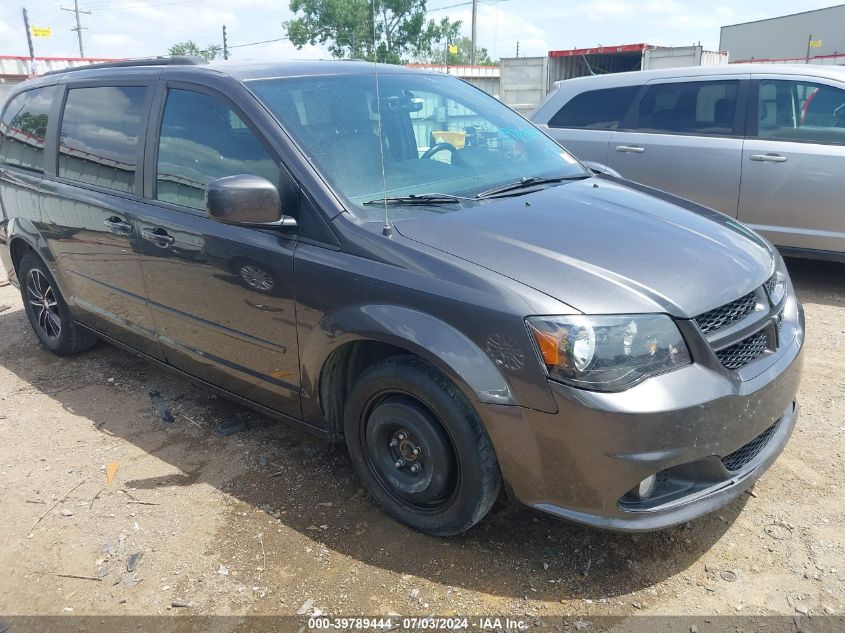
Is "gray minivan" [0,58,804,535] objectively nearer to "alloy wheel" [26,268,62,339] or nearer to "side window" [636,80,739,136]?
"alloy wheel" [26,268,62,339]

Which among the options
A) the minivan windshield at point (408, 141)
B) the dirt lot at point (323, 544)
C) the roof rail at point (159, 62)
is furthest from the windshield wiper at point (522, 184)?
the roof rail at point (159, 62)

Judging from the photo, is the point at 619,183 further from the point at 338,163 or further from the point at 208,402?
the point at 208,402

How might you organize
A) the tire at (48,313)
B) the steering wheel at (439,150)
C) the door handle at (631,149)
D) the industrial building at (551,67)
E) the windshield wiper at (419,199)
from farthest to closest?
1. the industrial building at (551,67)
2. the door handle at (631,149)
3. the tire at (48,313)
4. the steering wheel at (439,150)
5. the windshield wiper at (419,199)

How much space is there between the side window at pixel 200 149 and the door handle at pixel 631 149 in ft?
14.0

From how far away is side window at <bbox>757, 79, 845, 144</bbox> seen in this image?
5457 millimetres

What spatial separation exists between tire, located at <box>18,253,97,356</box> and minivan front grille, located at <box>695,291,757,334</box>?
157 inches

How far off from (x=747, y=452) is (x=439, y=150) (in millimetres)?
1916

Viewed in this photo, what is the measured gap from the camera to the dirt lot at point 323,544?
246cm

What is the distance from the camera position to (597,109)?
21.7 feet

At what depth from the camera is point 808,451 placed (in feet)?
10.8

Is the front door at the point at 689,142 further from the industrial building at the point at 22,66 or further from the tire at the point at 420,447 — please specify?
the industrial building at the point at 22,66

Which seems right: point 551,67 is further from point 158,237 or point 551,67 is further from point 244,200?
point 244,200

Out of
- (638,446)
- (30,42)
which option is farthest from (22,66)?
(638,446)

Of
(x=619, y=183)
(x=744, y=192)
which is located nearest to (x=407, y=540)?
(x=619, y=183)
